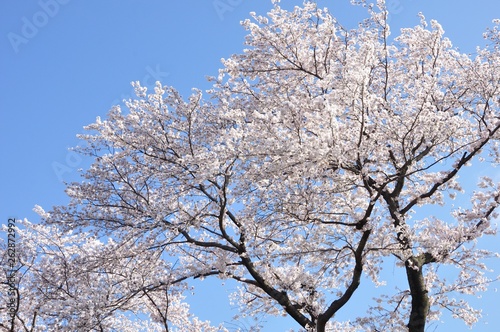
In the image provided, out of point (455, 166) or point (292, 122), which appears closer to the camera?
point (292, 122)

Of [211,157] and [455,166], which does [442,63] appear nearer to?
[455,166]

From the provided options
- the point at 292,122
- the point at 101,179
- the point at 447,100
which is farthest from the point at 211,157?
the point at 447,100

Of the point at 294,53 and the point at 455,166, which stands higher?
the point at 294,53

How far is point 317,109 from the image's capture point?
7.52 meters

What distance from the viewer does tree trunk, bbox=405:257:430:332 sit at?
852cm

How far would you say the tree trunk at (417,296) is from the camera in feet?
27.9

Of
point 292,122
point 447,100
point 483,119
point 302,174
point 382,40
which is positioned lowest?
point 302,174

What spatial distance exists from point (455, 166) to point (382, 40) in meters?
2.61

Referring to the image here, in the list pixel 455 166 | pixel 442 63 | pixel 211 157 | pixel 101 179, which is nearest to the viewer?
pixel 211 157

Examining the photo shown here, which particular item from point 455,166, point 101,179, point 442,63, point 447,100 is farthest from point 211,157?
point 442,63

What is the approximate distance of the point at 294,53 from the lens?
374 inches

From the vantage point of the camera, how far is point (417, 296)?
28.4 ft

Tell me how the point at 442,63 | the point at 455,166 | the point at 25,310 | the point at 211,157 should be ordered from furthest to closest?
the point at 25,310, the point at 442,63, the point at 455,166, the point at 211,157

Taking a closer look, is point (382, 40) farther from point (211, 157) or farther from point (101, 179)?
point (101, 179)
